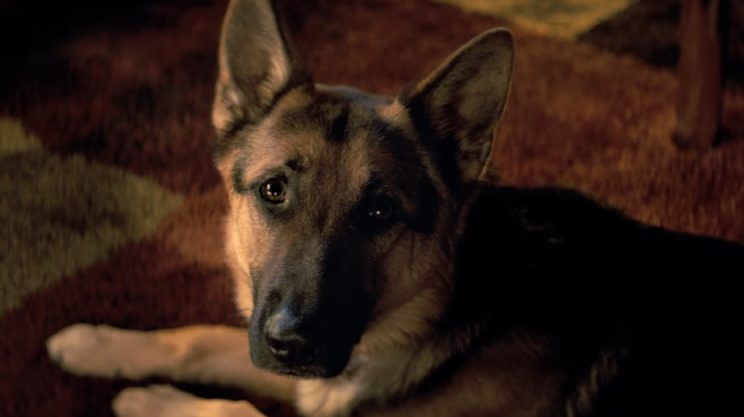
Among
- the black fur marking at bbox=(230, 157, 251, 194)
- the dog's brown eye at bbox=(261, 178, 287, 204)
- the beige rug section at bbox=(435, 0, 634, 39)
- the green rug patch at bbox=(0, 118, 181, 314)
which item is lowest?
the green rug patch at bbox=(0, 118, 181, 314)

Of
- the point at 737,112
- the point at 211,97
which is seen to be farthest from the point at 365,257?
the point at 737,112

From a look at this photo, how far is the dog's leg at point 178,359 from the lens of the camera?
254cm

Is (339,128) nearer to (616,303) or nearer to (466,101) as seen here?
(466,101)

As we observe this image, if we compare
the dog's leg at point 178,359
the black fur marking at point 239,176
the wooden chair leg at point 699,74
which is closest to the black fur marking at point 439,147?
the black fur marking at point 239,176

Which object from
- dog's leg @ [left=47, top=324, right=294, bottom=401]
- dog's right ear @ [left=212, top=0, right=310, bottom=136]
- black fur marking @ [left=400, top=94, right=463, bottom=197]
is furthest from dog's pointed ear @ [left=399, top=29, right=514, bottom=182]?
dog's leg @ [left=47, top=324, right=294, bottom=401]

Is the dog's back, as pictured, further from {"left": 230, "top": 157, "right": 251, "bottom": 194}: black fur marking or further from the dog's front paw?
the dog's front paw

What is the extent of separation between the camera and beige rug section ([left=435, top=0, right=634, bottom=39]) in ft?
15.7

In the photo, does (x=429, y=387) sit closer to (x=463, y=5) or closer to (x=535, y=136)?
(x=535, y=136)

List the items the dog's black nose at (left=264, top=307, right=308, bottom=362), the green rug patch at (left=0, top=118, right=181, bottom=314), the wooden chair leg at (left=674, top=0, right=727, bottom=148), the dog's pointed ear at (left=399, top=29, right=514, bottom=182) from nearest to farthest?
the dog's black nose at (left=264, top=307, right=308, bottom=362)
the dog's pointed ear at (left=399, top=29, right=514, bottom=182)
the green rug patch at (left=0, top=118, right=181, bottom=314)
the wooden chair leg at (left=674, top=0, right=727, bottom=148)

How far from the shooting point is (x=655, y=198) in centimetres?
337

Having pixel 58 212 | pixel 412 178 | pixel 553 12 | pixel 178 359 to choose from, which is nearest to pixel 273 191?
pixel 412 178

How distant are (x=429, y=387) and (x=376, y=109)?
77 centimetres

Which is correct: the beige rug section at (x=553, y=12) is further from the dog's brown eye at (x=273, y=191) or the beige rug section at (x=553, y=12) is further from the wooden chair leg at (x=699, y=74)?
the dog's brown eye at (x=273, y=191)

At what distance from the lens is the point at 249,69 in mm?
2273
